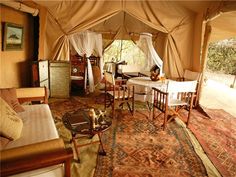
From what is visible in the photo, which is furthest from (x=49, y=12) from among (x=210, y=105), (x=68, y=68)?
(x=210, y=105)

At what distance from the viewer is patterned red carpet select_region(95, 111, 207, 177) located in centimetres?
244

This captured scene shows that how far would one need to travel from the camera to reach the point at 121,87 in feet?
14.0

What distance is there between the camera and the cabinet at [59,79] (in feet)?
16.5

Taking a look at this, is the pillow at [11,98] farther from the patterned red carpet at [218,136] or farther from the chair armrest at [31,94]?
the patterned red carpet at [218,136]

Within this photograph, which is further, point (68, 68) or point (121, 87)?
point (68, 68)

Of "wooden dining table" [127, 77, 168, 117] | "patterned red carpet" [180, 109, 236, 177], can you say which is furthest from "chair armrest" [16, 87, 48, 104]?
"patterned red carpet" [180, 109, 236, 177]

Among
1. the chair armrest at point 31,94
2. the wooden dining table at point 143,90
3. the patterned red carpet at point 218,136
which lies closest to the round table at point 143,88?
the wooden dining table at point 143,90

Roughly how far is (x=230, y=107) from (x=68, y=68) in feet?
14.2

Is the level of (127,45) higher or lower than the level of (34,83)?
higher

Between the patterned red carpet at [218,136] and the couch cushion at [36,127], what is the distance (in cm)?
216

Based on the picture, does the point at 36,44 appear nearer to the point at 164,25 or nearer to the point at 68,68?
the point at 68,68

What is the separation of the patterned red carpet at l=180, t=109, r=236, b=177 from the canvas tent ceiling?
1.26 metres

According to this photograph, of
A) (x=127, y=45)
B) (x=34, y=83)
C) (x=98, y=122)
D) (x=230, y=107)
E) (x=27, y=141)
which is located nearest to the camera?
(x=27, y=141)

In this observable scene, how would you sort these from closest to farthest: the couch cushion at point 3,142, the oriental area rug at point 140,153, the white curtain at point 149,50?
the couch cushion at point 3,142, the oriental area rug at point 140,153, the white curtain at point 149,50
